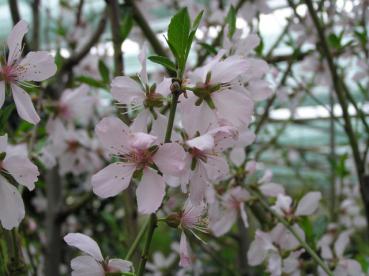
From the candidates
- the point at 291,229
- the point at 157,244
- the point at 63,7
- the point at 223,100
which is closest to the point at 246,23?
the point at 291,229

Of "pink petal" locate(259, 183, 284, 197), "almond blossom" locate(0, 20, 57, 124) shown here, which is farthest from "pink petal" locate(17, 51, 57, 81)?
"pink petal" locate(259, 183, 284, 197)

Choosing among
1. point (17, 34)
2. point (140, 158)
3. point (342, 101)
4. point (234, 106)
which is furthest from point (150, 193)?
point (342, 101)

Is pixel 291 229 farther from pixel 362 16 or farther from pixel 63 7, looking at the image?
pixel 63 7

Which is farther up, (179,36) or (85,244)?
(179,36)

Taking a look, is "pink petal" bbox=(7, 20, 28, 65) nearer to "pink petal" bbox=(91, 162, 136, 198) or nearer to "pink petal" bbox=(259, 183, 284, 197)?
"pink petal" bbox=(91, 162, 136, 198)

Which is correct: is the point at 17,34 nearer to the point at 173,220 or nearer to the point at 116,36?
the point at 173,220
